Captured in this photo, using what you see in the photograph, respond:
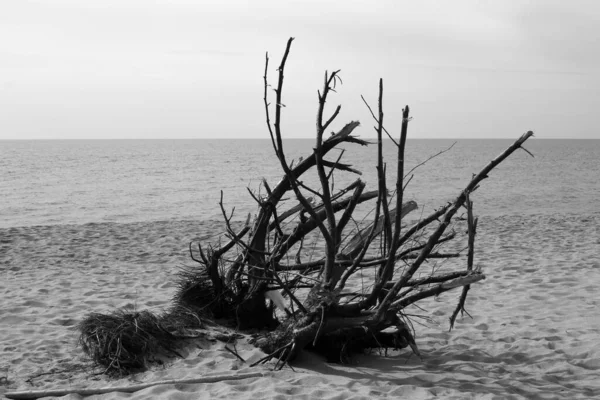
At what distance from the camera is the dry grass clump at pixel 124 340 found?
461 cm

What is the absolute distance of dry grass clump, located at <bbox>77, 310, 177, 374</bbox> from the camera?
181 inches

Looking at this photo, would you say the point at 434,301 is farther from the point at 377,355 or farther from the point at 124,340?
the point at 124,340

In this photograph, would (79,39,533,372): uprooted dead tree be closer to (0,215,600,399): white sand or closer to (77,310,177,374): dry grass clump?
(77,310,177,374): dry grass clump

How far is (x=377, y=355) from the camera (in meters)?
5.06

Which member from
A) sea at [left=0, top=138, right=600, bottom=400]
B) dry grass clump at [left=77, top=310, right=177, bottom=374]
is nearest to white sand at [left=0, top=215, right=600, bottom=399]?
sea at [left=0, top=138, right=600, bottom=400]

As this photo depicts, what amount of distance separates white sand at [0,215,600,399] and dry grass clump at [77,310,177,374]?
0.15m

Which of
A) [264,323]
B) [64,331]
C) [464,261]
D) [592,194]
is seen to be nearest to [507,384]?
[264,323]

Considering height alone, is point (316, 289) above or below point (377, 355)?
above

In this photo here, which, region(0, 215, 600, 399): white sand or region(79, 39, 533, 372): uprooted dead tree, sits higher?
region(79, 39, 533, 372): uprooted dead tree

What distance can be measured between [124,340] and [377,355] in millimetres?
1971

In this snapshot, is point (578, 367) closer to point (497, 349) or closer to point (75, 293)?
point (497, 349)

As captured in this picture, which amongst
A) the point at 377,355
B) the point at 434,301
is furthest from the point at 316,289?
the point at 434,301

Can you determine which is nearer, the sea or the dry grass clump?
the sea

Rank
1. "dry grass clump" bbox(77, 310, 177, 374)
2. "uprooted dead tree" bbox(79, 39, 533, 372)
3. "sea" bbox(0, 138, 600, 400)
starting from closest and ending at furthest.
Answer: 1. "uprooted dead tree" bbox(79, 39, 533, 372)
2. "sea" bbox(0, 138, 600, 400)
3. "dry grass clump" bbox(77, 310, 177, 374)
